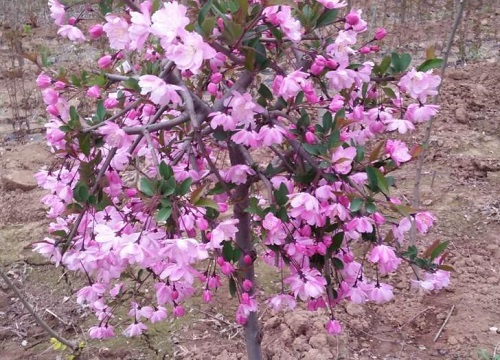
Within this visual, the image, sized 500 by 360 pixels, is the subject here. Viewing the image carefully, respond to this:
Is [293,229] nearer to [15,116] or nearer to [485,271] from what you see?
[485,271]

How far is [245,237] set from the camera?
5.46 ft

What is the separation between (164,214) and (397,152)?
0.57 metres

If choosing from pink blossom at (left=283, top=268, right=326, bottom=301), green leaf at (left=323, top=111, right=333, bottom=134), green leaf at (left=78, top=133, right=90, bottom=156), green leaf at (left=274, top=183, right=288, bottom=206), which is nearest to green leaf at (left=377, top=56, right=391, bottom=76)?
green leaf at (left=323, top=111, right=333, bottom=134)

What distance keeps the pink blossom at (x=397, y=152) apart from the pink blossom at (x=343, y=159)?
4.5 inches

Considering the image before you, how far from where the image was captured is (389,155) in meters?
1.28

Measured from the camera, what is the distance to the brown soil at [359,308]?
2455mm

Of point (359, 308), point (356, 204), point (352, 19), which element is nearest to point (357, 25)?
point (352, 19)

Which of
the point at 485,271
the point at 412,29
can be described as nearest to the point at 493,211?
the point at 485,271

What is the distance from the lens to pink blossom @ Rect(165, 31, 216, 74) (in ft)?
3.29

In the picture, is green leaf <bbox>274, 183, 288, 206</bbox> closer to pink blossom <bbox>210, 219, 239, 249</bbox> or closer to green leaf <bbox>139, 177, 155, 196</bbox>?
pink blossom <bbox>210, 219, 239, 249</bbox>

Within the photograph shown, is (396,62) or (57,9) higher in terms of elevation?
(57,9)

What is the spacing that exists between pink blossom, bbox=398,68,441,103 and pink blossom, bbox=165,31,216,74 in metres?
0.53

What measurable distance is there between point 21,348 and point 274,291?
4.23 feet

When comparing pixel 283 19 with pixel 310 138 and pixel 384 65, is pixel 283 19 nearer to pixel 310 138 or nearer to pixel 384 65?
pixel 310 138
